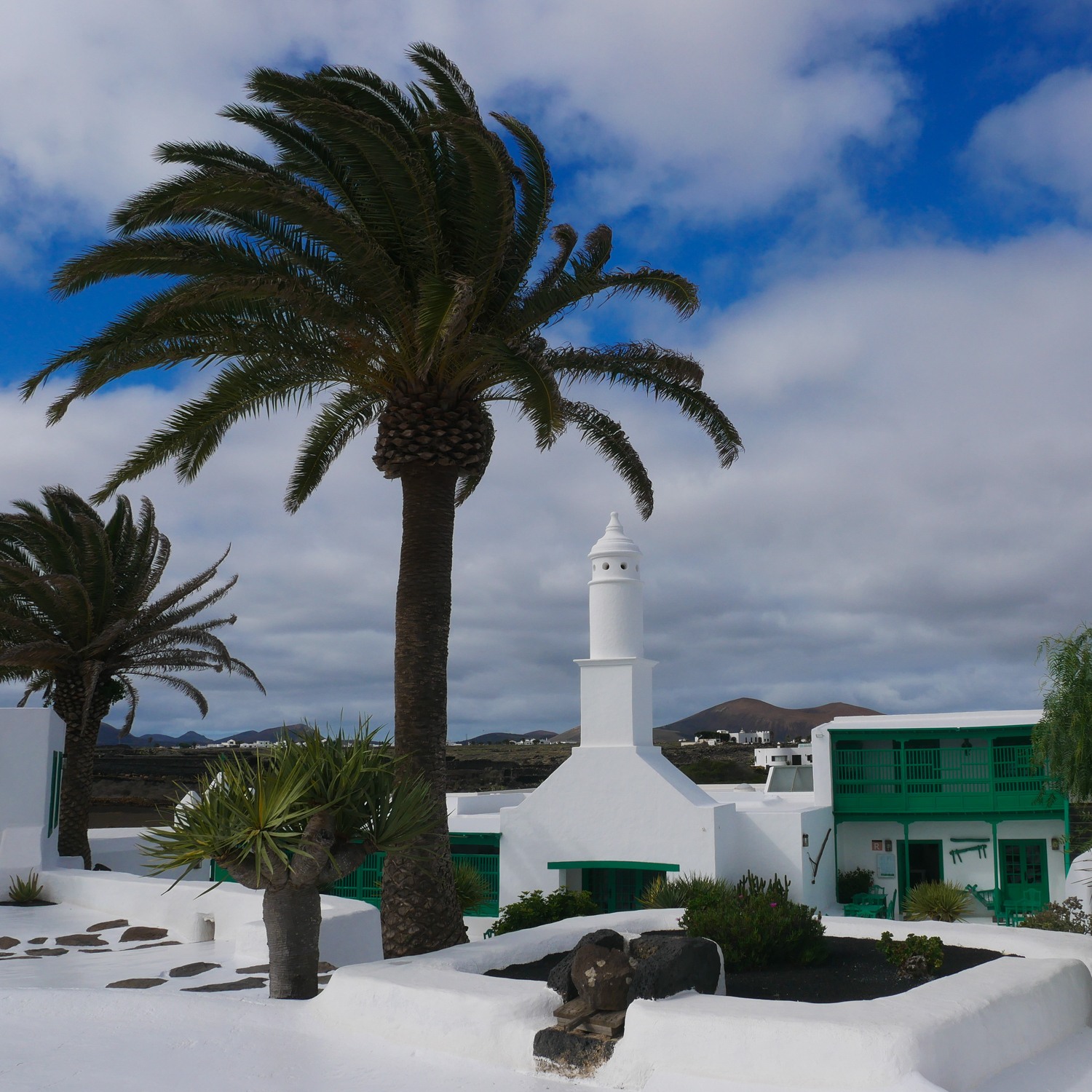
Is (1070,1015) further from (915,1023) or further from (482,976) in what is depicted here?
(482,976)

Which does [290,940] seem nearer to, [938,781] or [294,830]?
[294,830]

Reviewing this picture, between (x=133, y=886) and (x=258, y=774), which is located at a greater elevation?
(x=258, y=774)

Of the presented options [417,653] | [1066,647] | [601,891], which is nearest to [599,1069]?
[417,653]

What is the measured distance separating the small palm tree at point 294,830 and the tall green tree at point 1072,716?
1102 centimetres

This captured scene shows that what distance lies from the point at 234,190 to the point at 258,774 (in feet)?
19.0

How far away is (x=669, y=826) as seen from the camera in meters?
23.9

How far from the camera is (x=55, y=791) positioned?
1980cm

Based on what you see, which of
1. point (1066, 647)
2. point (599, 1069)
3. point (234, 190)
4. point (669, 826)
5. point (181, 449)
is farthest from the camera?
point (669, 826)

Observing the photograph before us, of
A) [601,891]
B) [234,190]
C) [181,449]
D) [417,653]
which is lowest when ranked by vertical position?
[601,891]

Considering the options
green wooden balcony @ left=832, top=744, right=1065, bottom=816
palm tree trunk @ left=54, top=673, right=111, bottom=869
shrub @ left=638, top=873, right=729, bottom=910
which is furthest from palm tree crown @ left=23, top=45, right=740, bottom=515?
green wooden balcony @ left=832, top=744, right=1065, bottom=816

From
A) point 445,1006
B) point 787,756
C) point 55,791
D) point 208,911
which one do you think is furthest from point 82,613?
point 787,756

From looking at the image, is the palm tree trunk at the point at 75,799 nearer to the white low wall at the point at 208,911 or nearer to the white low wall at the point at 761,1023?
the white low wall at the point at 208,911

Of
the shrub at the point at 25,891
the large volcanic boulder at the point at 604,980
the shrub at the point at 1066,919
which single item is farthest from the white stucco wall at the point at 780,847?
the large volcanic boulder at the point at 604,980

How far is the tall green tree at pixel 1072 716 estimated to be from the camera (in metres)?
15.9
